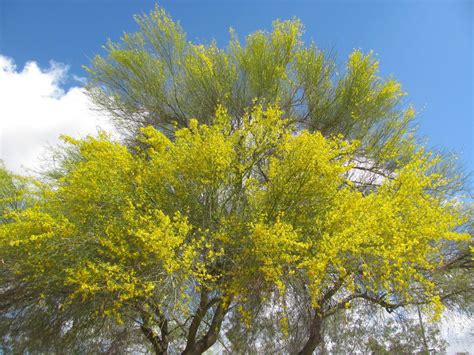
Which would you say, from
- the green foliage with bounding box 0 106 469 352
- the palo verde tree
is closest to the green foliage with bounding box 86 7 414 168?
the palo verde tree

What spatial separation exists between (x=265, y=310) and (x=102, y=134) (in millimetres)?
3789

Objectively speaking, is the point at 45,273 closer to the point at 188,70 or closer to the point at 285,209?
the point at 285,209

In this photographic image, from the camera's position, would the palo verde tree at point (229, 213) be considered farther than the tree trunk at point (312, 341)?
No

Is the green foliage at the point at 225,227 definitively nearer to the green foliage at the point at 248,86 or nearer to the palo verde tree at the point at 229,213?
the palo verde tree at the point at 229,213

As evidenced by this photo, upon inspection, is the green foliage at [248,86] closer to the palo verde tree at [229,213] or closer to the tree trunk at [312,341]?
the palo verde tree at [229,213]

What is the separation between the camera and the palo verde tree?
4.99 meters

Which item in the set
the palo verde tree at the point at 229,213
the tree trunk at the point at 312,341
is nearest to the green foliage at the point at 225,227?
the palo verde tree at the point at 229,213

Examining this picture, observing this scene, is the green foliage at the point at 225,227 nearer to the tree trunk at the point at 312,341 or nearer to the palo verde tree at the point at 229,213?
the palo verde tree at the point at 229,213

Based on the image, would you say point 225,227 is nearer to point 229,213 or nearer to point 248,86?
point 229,213

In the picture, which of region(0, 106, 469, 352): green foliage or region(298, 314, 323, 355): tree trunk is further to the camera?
region(298, 314, 323, 355): tree trunk

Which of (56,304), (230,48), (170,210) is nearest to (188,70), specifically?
(230,48)

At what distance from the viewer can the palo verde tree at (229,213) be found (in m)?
4.99

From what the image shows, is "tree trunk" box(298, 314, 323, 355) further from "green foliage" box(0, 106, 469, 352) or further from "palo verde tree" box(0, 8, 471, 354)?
"green foliage" box(0, 106, 469, 352)

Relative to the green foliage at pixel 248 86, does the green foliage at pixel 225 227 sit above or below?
below
